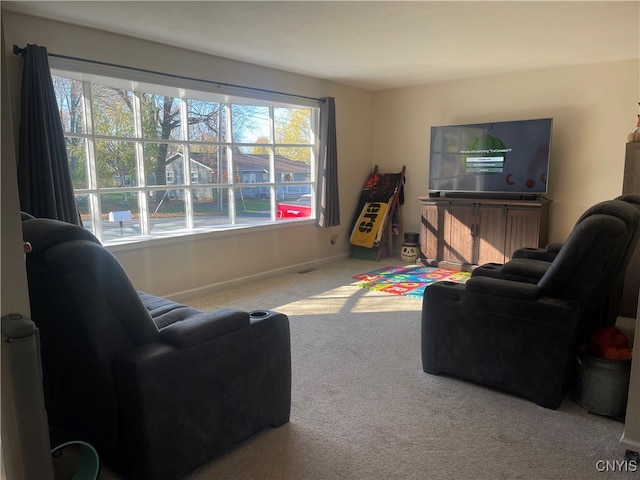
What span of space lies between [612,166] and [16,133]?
5.43 meters

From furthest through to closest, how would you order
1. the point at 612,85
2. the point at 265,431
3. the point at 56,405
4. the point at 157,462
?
the point at 612,85 < the point at 265,431 < the point at 56,405 < the point at 157,462

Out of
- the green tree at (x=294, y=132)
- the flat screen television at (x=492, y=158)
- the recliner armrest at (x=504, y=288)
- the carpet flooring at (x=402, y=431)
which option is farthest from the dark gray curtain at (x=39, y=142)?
the flat screen television at (x=492, y=158)

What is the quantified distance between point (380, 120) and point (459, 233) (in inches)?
79.9

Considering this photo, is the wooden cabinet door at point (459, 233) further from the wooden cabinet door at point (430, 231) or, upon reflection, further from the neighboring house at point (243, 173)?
the neighboring house at point (243, 173)

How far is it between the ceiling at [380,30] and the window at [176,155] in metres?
0.51

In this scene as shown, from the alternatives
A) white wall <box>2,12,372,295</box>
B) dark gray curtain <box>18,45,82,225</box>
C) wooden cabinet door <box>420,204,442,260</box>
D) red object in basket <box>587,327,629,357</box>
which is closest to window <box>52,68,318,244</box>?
white wall <box>2,12,372,295</box>

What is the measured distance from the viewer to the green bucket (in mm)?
1531

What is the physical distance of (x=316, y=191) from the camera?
5.85 metres

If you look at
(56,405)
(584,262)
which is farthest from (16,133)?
(584,262)

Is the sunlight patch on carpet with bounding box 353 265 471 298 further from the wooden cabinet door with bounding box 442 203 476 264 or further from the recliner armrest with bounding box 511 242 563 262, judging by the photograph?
the recliner armrest with bounding box 511 242 563 262

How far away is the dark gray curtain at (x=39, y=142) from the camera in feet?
10.6

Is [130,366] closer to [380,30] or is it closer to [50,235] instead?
[50,235]

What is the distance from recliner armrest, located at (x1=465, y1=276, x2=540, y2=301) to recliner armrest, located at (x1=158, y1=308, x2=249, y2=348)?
1.27 meters

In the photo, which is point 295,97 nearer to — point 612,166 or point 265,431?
point 612,166
